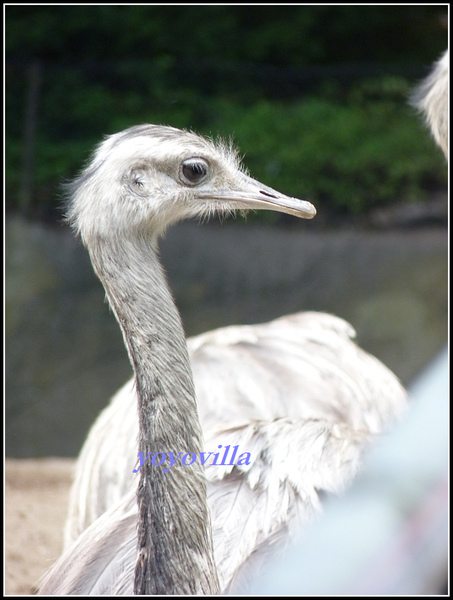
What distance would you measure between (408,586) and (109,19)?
18.2 ft

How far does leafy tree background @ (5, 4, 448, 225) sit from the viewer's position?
17.4ft

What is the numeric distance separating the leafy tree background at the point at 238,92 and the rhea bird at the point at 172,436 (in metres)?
3.90

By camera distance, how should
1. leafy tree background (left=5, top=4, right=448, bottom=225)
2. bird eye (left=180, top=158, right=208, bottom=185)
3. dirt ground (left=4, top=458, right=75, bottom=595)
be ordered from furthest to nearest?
leafy tree background (left=5, top=4, right=448, bottom=225) < dirt ground (left=4, top=458, right=75, bottom=595) < bird eye (left=180, top=158, right=208, bottom=185)

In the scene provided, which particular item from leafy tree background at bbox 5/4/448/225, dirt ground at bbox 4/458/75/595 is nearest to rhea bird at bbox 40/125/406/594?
dirt ground at bbox 4/458/75/595

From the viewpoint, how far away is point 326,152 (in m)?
5.54

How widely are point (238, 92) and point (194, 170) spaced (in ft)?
15.3

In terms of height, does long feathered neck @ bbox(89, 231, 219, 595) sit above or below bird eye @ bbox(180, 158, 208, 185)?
below

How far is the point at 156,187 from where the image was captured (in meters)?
1.30

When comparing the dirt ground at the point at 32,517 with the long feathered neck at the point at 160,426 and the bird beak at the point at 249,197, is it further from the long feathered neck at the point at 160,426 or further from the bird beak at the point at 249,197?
the bird beak at the point at 249,197

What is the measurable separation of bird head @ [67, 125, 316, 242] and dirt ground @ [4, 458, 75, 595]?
1.08m

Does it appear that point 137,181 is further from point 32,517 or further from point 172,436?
point 32,517

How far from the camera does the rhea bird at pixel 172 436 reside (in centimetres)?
122

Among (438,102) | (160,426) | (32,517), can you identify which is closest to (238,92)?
(32,517)

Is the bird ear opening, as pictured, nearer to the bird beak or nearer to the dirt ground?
the bird beak
